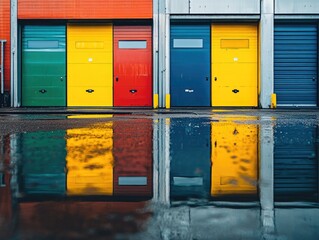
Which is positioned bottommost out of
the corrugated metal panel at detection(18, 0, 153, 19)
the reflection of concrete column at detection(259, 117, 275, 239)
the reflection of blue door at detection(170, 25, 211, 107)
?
the reflection of concrete column at detection(259, 117, 275, 239)

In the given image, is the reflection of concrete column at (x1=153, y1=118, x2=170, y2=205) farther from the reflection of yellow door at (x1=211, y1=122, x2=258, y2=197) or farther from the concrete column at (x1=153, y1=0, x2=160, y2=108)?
the concrete column at (x1=153, y1=0, x2=160, y2=108)

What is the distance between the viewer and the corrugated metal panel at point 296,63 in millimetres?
19062

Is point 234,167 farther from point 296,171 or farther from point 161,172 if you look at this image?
point 161,172

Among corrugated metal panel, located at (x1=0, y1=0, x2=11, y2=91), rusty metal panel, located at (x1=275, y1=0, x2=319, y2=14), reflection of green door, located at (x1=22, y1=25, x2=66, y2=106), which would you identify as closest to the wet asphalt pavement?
reflection of green door, located at (x1=22, y1=25, x2=66, y2=106)

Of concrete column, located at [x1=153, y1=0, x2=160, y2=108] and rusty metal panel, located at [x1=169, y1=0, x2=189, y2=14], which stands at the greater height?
rusty metal panel, located at [x1=169, y1=0, x2=189, y2=14]

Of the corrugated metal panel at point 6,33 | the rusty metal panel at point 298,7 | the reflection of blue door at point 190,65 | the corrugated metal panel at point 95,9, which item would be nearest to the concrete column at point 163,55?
the reflection of blue door at point 190,65

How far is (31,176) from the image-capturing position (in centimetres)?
262

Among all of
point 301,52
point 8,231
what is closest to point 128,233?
point 8,231

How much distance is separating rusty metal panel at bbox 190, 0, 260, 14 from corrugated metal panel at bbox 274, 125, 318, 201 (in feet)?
47.4

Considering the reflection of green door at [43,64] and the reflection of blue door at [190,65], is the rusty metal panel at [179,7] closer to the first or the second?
the reflection of blue door at [190,65]

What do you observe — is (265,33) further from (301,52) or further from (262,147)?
(262,147)

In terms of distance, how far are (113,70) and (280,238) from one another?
711 inches

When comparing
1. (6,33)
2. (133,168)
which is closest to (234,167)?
(133,168)

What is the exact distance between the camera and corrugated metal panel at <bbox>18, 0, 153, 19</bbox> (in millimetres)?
18672
